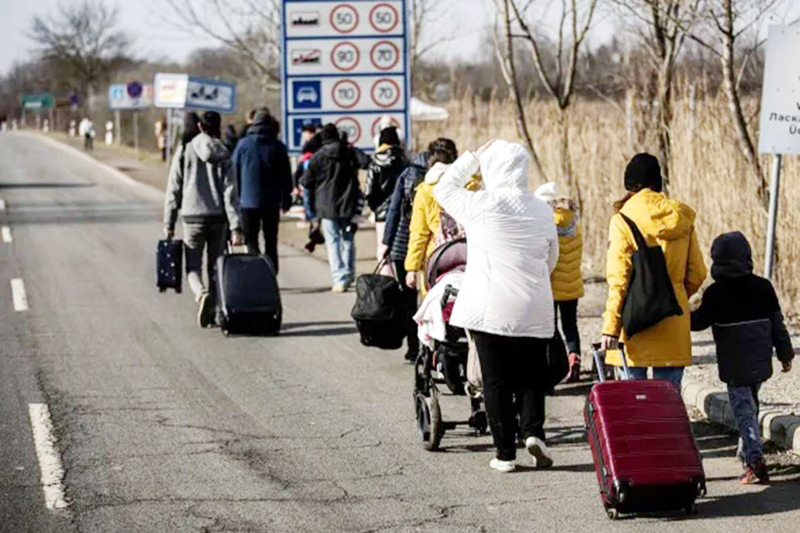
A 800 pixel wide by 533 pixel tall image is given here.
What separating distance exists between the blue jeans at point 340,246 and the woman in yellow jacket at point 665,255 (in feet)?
27.0

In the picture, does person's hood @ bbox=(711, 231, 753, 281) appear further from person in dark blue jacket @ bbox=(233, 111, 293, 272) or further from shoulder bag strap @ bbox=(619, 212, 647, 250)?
person in dark blue jacket @ bbox=(233, 111, 293, 272)

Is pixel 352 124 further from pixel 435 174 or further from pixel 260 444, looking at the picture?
pixel 260 444

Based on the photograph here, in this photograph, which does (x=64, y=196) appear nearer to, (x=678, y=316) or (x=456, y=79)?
(x=456, y=79)

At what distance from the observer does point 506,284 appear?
7.62 meters

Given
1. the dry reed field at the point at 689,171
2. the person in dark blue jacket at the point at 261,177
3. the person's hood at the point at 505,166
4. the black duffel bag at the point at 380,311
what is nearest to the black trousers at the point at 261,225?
the person in dark blue jacket at the point at 261,177

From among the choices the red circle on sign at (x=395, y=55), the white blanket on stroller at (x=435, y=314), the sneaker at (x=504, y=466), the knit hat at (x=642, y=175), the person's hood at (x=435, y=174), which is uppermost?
the red circle on sign at (x=395, y=55)

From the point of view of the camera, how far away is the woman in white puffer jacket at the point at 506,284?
761 cm

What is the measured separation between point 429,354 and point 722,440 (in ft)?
5.88

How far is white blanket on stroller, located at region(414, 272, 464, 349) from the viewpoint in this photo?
828 cm

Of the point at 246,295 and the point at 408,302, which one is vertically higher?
the point at 408,302

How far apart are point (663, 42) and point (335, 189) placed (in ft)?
12.3


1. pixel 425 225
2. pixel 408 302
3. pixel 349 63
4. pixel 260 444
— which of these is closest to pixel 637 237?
pixel 425 225

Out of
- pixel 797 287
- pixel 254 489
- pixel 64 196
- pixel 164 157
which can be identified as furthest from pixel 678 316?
pixel 164 157

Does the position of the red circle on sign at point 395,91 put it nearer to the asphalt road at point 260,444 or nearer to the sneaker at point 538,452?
the asphalt road at point 260,444
